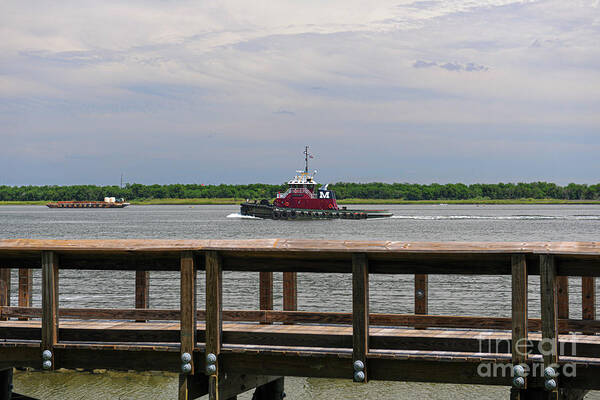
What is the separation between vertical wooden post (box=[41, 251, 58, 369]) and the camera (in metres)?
6.50

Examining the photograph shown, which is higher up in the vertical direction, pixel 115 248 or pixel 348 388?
pixel 115 248

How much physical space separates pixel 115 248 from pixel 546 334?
375cm

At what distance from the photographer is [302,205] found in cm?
9706

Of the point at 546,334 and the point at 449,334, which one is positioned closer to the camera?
the point at 546,334

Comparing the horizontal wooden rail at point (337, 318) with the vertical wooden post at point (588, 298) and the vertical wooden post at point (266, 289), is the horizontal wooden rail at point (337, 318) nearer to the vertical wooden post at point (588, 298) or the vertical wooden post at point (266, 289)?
the vertical wooden post at point (588, 298)

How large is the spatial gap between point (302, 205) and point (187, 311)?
90.8 m

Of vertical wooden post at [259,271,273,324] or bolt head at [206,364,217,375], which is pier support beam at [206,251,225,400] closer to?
bolt head at [206,364,217,375]

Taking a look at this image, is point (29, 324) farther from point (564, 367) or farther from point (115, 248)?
point (564, 367)

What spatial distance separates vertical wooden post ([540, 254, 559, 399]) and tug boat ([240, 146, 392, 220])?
89.2 m

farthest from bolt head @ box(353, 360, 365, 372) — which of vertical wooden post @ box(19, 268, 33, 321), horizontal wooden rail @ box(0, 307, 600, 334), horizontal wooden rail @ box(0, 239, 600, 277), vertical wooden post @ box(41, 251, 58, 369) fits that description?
vertical wooden post @ box(19, 268, 33, 321)

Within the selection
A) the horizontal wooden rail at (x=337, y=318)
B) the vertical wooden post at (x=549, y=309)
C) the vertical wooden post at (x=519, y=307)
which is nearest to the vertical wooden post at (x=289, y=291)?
the horizontal wooden rail at (x=337, y=318)

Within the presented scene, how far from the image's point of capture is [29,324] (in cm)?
734

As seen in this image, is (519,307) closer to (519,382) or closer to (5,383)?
(519,382)

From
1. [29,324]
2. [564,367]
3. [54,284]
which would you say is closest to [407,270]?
[564,367]
